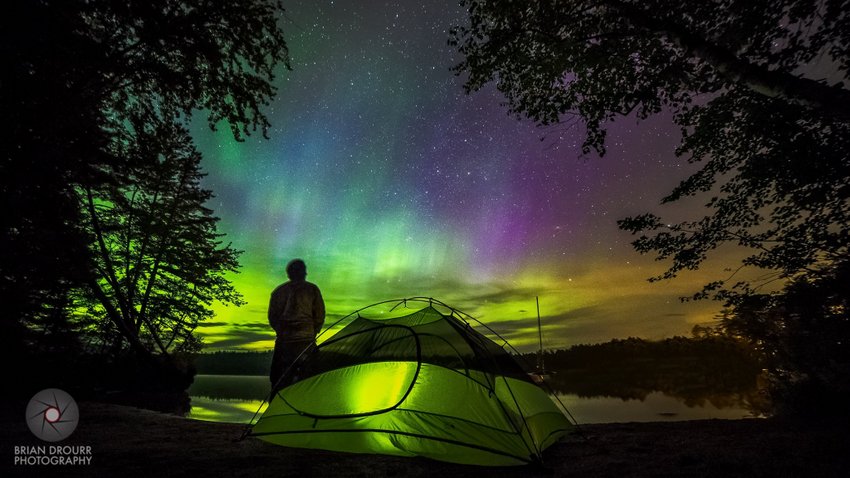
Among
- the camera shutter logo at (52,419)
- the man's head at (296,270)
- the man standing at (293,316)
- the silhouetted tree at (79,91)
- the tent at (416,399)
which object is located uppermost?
the silhouetted tree at (79,91)

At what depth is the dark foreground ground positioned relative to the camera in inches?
139

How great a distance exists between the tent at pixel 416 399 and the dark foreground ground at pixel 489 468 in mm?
180

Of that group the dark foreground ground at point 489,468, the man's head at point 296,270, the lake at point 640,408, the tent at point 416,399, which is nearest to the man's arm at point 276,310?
the man's head at point 296,270

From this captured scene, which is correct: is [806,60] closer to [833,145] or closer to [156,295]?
[833,145]

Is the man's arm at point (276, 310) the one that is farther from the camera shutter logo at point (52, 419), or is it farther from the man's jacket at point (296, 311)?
the camera shutter logo at point (52, 419)

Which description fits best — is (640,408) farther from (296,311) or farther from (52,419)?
(52,419)

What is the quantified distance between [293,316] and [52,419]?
3.98m

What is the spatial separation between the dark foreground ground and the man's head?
9.17 ft

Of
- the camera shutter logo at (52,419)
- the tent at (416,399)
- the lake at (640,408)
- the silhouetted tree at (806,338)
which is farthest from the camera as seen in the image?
the lake at (640,408)

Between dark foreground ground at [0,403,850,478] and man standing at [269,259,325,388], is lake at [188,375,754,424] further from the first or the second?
dark foreground ground at [0,403,850,478]

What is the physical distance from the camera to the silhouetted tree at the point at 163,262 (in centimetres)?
1585

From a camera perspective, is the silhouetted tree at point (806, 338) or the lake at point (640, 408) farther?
the lake at point (640, 408)

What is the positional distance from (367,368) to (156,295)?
19.4 metres

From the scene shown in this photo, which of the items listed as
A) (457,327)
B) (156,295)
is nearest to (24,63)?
(457,327)
